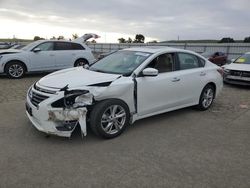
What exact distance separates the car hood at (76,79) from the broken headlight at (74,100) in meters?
0.16

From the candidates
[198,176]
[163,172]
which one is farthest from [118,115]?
[198,176]

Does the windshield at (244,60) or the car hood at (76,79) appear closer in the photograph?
the car hood at (76,79)

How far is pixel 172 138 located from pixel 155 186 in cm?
162

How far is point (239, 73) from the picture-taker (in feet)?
33.1

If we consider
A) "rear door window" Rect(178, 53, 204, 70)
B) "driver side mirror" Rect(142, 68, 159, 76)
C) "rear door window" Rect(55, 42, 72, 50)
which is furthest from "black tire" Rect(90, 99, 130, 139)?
"rear door window" Rect(55, 42, 72, 50)

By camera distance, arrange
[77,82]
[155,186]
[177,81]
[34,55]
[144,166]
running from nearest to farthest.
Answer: [155,186] → [144,166] → [77,82] → [177,81] → [34,55]

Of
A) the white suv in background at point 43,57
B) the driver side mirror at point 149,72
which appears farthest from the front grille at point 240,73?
the driver side mirror at point 149,72

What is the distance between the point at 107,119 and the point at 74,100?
0.67 meters

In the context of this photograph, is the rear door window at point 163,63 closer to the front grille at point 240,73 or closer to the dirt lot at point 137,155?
the dirt lot at point 137,155

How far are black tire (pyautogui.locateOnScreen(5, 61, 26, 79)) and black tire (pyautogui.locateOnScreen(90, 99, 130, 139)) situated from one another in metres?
7.47

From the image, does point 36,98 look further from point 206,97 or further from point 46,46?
point 46,46

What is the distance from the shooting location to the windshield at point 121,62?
16.7 ft

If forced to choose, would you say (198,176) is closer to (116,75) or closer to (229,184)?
(229,184)

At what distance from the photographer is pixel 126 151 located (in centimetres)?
411
